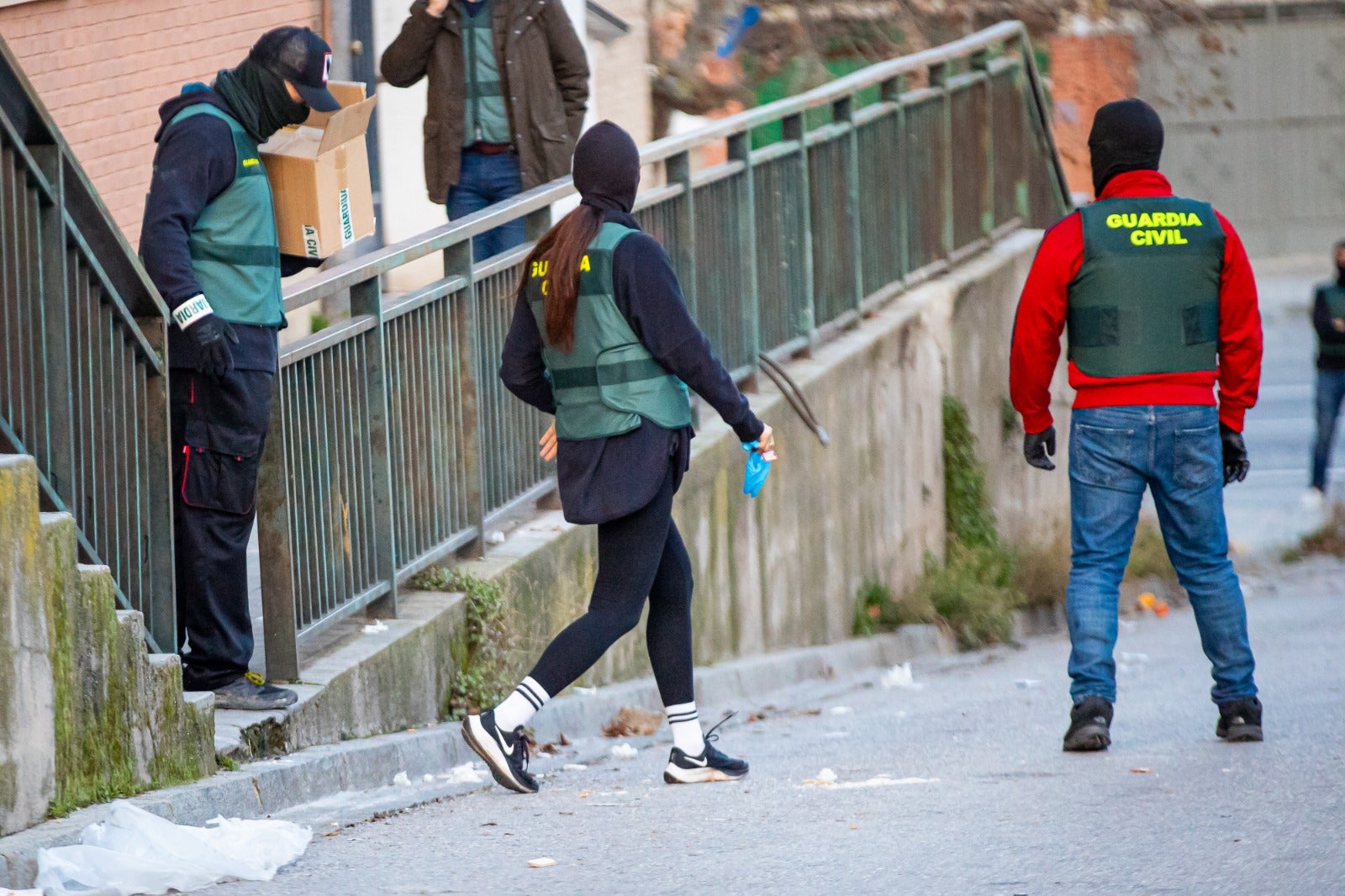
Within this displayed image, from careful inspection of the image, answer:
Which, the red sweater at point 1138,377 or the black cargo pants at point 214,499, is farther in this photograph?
the red sweater at point 1138,377

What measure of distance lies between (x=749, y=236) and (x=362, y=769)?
442cm

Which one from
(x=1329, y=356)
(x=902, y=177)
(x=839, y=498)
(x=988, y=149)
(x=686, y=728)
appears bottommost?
(x=1329, y=356)

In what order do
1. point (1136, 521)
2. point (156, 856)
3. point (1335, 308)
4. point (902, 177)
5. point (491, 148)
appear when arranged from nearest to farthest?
point (156, 856), point (1136, 521), point (491, 148), point (902, 177), point (1335, 308)

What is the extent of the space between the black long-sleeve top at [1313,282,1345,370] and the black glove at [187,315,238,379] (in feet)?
38.8

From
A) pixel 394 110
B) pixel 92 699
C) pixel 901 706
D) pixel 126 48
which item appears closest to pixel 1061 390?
pixel 394 110

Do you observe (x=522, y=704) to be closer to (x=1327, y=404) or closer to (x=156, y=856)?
(x=156, y=856)

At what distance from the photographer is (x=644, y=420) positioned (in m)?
5.26

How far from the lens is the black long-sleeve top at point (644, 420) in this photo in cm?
520

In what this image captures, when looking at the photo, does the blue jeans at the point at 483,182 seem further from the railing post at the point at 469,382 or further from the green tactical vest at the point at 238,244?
the green tactical vest at the point at 238,244

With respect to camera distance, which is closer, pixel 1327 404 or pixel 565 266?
pixel 565 266

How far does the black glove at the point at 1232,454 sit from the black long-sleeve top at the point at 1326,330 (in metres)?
9.62

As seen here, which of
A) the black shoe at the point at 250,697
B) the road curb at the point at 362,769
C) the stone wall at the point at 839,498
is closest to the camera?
the road curb at the point at 362,769

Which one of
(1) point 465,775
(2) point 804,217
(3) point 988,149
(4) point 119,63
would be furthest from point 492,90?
(3) point 988,149

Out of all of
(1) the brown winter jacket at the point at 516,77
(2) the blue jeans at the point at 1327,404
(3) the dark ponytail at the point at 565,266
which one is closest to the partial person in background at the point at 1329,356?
(2) the blue jeans at the point at 1327,404
